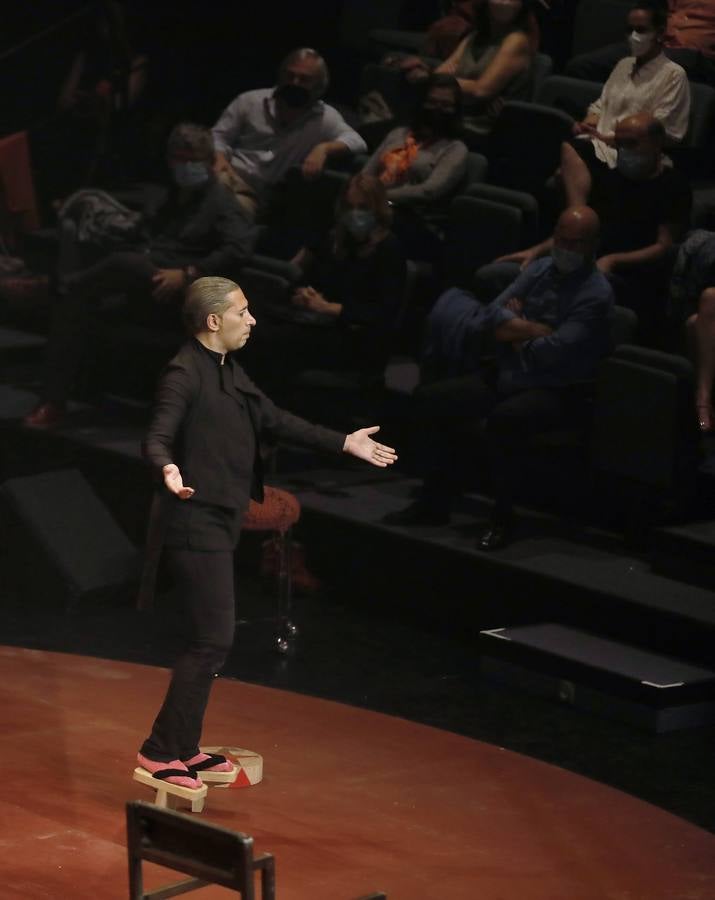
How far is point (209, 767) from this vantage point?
4.74 m

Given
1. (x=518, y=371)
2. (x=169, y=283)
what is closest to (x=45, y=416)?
(x=169, y=283)

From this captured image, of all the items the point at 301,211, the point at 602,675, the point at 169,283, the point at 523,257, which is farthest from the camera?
the point at 301,211

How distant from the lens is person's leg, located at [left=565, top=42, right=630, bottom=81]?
7.46 meters

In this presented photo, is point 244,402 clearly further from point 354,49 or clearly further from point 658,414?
point 354,49

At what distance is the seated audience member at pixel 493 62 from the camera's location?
23.8 feet

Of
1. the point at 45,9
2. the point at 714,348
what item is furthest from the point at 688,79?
the point at 45,9

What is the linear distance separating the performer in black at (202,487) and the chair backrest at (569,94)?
2.98 meters

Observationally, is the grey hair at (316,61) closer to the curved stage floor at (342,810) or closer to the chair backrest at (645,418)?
the chair backrest at (645,418)

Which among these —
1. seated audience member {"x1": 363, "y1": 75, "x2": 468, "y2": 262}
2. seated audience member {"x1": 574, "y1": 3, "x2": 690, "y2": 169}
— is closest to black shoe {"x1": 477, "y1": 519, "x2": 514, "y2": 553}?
seated audience member {"x1": 363, "y1": 75, "x2": 468, "y2": 262}

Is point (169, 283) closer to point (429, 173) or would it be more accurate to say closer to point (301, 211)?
point (301, 211)

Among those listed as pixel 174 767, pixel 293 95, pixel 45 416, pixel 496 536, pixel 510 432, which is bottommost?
pixel 174 767

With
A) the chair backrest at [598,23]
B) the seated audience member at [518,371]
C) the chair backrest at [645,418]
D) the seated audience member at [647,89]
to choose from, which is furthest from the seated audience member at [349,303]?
the chair backrest at [598,23]

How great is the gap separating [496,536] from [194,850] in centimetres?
300

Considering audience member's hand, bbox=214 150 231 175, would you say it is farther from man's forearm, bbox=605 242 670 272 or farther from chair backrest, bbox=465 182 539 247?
man's forearm, bbox=605 242 670 272
